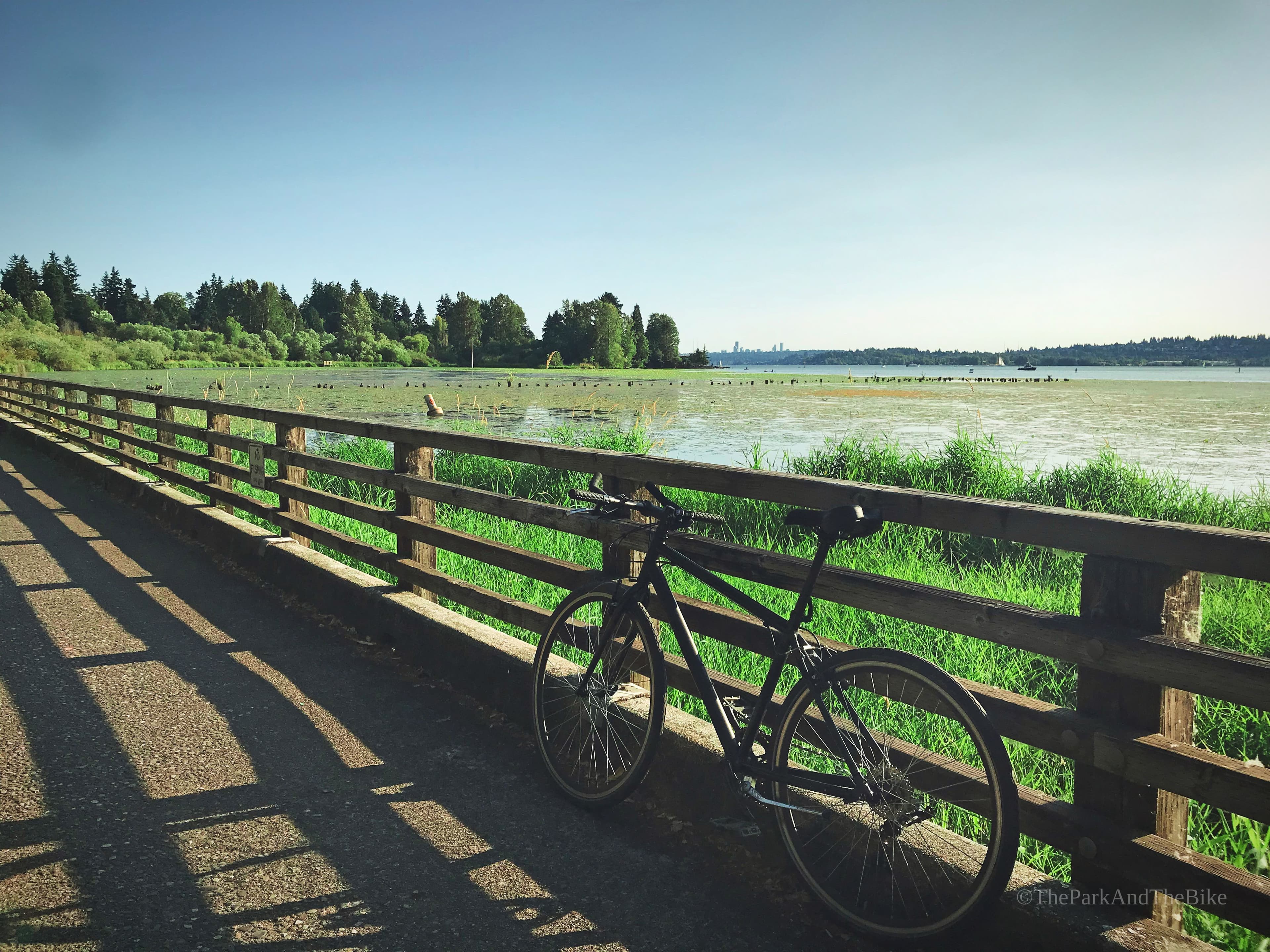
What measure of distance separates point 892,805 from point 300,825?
221 cm

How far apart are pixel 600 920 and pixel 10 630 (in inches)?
199

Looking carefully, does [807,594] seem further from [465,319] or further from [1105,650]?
[465,319]

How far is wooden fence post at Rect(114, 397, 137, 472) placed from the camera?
41.3 feet

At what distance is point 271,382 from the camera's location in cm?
5903

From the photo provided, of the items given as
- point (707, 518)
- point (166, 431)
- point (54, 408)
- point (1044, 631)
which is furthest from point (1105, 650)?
point (54, 408)

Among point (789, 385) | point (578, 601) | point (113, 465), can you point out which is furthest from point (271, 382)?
point (578, 601)

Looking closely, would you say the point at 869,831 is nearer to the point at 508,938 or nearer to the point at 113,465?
the point at 508,938

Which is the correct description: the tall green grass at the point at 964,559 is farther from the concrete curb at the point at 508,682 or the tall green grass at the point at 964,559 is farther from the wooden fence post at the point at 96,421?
the wooden fence post at the point at 96,421

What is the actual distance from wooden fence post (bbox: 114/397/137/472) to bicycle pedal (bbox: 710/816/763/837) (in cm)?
1135

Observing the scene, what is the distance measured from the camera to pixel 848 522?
279 centimetres

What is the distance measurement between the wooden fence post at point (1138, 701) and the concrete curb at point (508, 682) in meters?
0.13

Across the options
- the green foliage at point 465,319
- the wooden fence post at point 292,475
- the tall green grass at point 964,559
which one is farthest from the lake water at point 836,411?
the green foliage at point 465,319

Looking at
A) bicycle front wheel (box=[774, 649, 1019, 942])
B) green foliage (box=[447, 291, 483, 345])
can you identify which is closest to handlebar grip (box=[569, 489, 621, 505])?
bicycle front wheel (box=[774, 649, 1019, 942])

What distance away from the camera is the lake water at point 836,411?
2017cm
